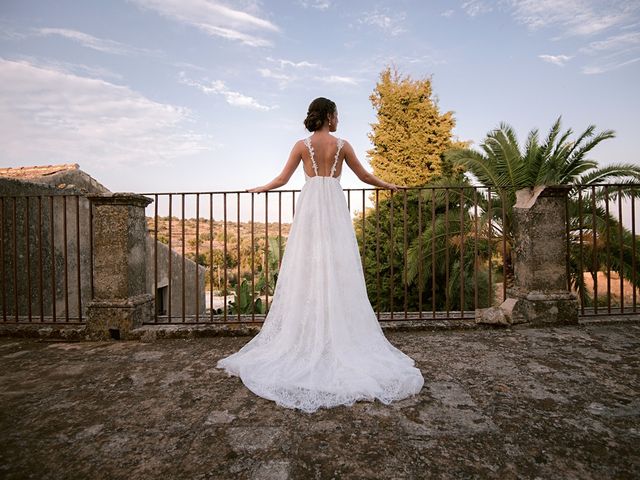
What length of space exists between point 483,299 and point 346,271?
1007 cm

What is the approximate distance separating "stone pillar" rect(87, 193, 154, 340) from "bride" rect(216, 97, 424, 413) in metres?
1.54

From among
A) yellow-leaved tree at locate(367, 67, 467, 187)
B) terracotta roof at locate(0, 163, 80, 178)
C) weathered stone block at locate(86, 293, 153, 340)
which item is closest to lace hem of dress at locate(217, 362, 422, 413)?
weathered stone block at locate(86, 293, 153, 340)

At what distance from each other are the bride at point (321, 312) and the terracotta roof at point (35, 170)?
6649 mm

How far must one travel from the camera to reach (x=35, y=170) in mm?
7375

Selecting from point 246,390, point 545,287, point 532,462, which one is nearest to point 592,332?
point 545,287

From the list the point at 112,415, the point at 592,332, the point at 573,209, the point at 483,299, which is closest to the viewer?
the point at 112,415

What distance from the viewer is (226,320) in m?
3.78

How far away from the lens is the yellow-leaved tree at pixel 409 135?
14.0 m

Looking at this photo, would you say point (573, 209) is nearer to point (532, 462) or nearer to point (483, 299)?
point (483, 299)

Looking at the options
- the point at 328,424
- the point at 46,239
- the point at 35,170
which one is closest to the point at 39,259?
the point at 46,239

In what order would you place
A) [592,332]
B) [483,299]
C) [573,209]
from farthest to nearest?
[483,299] → [573,209] → [592,332]

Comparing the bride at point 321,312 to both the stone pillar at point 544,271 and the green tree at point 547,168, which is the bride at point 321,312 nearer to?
the stone pillar at point 544,271

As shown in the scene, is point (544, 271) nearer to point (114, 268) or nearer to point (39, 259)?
point (114, 268)

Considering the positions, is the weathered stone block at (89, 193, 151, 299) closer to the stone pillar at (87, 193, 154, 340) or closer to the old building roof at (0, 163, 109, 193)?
the stone pillar at (87, 193, 154, 340)
